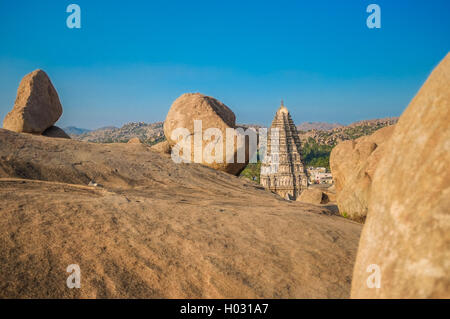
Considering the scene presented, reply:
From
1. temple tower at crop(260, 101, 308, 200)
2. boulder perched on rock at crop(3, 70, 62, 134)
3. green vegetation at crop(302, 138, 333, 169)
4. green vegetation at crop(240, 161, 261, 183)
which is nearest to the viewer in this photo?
boulder perched on rock at crop(3, 70, 62, 134)

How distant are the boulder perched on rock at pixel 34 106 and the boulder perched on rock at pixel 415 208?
511 inches

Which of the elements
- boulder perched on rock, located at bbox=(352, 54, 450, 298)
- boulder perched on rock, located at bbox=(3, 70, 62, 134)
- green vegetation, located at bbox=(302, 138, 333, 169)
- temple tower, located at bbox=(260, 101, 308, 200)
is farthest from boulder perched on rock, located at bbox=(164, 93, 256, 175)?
green vegetation, located at bbox=(302, 138, 333, 169)

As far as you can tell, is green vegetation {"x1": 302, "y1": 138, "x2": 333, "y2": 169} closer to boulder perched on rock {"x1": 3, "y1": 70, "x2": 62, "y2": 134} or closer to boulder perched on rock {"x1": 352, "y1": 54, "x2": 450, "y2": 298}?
boulder perched on rock {"x1": 3, "y1": 70, "x2": 62, "y2": 134}

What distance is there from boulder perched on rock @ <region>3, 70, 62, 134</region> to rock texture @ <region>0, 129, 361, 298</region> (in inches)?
289

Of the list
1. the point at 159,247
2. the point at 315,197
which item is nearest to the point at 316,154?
the point at 315,197

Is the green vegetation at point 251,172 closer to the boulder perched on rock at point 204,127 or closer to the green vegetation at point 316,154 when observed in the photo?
the green vegetation at point 316,154

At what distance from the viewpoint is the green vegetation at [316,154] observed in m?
77.6

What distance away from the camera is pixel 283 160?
45.2m

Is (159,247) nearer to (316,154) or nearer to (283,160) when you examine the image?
(283,160)

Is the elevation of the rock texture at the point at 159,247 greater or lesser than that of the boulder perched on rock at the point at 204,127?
lesser

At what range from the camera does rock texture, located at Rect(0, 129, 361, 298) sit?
3.18 meters

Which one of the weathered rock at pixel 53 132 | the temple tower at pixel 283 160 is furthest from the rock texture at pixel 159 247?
the temple tower at pixel 283 160

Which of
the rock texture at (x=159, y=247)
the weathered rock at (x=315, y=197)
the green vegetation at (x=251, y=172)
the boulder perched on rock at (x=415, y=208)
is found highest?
the boulder perched on rock at (x=415, y=208)
